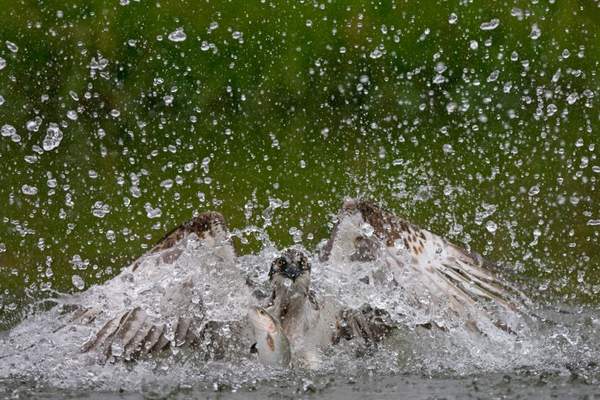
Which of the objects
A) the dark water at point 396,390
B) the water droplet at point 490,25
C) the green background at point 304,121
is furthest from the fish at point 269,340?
the water droplet at point 490,25

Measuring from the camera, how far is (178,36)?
784 centimetres

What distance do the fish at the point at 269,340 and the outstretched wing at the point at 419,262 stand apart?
51 cm

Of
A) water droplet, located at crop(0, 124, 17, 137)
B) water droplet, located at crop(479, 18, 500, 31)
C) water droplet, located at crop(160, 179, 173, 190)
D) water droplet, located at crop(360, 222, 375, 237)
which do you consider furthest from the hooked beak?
water droplet, located at crop(479, 18, 500, 31)

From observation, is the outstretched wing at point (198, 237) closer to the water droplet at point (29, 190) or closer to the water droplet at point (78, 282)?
the water droplet at point (78, 282)

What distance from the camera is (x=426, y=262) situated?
575 centimetres

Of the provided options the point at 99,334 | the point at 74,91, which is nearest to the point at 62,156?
the point at 74,91

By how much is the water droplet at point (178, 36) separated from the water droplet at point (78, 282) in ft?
6.43

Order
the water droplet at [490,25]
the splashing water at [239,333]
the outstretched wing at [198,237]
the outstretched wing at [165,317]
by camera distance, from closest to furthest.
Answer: the splashing water at [239,333], the outstretched wing at [165,317], the outstretched wing at [198,237], the water droplet at [490,25]

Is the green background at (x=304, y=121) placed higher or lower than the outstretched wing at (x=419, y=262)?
higher

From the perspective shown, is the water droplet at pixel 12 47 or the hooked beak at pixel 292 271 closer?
the hooked beak at pixel 292 271

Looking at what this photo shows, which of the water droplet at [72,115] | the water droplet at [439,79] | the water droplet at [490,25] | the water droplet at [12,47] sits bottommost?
the water droplet at [72,115]

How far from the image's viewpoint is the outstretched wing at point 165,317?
17.1ft

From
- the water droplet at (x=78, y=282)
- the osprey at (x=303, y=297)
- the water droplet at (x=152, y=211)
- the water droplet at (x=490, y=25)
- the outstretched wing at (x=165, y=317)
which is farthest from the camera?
the water droplet at (x=490, y=25)

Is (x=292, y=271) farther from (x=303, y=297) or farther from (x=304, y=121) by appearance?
(x=304, y=121)
